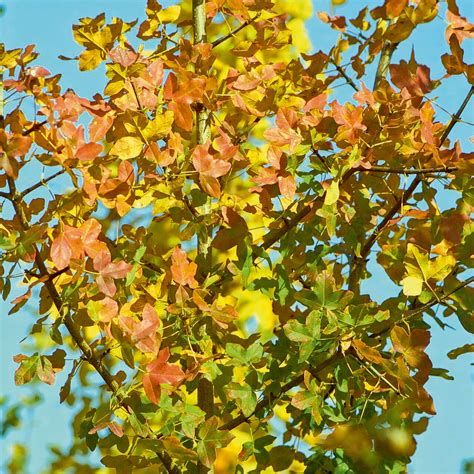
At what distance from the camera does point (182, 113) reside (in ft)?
5.89

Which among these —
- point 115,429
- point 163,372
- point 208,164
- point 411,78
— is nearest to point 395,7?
point 411,78

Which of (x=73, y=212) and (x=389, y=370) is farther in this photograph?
(x=73, y=212)

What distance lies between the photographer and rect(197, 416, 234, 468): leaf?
5.56ft

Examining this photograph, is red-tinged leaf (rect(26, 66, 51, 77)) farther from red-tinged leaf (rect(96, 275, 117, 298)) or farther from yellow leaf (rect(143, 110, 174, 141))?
red-tinged leaf (rect(96, 275, 117, 298))

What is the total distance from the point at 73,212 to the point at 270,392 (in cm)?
58

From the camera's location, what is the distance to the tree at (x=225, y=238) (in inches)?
66.1

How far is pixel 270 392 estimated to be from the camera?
6.20 ft

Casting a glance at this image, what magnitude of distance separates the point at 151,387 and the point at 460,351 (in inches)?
24.9

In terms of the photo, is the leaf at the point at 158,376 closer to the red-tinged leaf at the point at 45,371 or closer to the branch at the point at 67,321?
the branch at the point at 67,321

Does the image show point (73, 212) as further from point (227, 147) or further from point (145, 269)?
point (227, 147)

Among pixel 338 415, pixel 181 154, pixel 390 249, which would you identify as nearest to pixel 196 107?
pixel 181 154

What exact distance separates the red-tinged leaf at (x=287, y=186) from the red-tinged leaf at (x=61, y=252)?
1.45 ft

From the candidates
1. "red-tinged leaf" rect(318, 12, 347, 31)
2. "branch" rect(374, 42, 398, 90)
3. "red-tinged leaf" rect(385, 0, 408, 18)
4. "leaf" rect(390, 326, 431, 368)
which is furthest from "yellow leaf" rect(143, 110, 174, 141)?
"branch" rect(374, 42, 398, 90)

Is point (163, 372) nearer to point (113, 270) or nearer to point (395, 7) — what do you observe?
point (113, 270)
